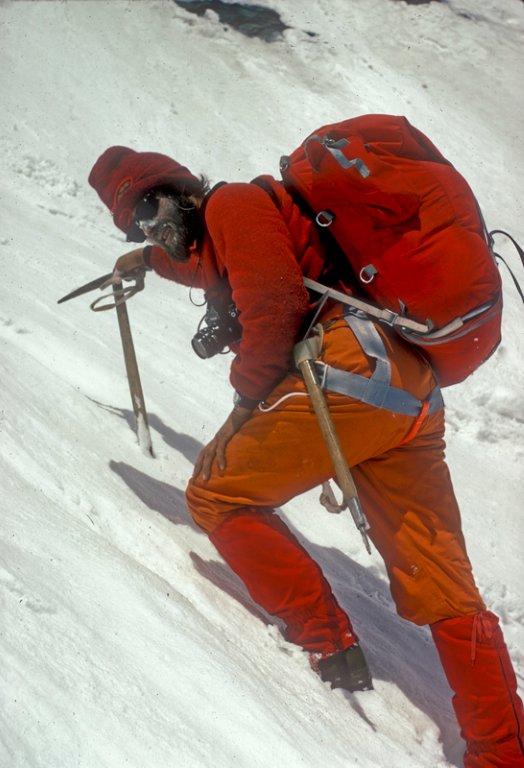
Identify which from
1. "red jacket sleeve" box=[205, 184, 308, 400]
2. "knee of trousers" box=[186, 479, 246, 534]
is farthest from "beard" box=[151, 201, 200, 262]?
"knee of trousers" box=[186, 479, 246, 534]

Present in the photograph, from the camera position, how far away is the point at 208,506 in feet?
8.30

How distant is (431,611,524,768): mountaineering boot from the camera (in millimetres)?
1144

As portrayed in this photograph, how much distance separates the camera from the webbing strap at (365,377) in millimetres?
2295

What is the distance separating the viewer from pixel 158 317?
537cm

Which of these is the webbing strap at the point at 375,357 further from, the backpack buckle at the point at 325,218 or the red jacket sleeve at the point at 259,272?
the backpack buckle at the point at 325,218

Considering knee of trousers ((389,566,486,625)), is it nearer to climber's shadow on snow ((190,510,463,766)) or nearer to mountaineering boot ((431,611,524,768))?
mountaineering boot ((431,611,524,768))

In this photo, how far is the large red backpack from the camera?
212 cm

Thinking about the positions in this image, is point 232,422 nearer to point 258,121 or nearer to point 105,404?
point 105,404

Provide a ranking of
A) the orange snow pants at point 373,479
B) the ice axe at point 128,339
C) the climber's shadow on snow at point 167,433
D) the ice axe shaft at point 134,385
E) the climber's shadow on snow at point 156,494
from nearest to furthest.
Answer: the orange snow pants at point 373,479, the climber's shadow on snow at point 156,494, the ice axe at point 128,339, the ice axe shaft at point 134,385, the climber's shadow on snow at point 167,433

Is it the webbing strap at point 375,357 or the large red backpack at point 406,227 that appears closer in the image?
the large red backpack at point 406,227

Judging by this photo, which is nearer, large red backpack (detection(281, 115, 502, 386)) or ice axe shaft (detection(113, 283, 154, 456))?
large red backpack (detection(281, 115, 502, 386))

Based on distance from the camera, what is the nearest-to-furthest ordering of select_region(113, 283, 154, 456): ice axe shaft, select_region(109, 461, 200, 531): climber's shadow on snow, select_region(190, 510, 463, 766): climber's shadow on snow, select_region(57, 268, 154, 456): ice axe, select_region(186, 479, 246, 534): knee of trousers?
select_region(186, 479, 246, 534): knee of trousers → select_region(190, 510, 463, 766): climber's shadow on snow → select_region(109, 461, 200, 531): climber's shadow on snow → select_region(57, 268, 154, 456): ice axe → select_region(113, 283, 154, 456): ice axe shaft

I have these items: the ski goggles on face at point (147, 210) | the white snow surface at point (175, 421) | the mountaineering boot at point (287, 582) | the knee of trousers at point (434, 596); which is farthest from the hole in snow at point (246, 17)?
the knee of trousers at point (434, 596)

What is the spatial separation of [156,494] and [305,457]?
957 mm
